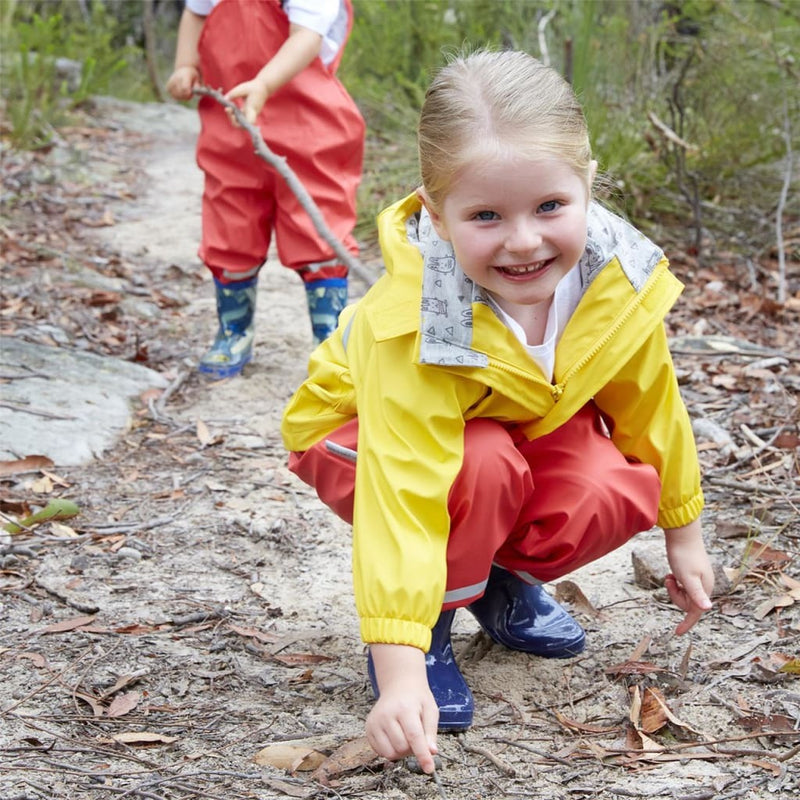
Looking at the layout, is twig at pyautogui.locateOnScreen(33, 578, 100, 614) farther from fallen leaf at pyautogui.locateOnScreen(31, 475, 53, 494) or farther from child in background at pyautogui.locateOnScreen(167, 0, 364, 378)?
child in background at pyautogui.locateOnScreen(167, 0, 364, 378)

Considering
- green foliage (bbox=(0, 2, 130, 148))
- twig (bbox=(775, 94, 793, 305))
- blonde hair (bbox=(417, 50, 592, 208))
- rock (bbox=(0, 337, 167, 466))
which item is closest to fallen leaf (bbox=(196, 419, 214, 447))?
rock (bbox=(0, 337, 167, 466))

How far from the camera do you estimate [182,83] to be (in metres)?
3.26

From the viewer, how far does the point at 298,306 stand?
4547 mm

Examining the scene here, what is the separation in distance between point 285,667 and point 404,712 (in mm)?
623

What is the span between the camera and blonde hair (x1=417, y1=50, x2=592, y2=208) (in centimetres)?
153

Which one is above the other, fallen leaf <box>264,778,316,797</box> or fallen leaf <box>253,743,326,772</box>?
fallen leaf <box>264,778,316,797</box>

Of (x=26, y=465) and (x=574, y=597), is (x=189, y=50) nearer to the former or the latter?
(x=26, y=465)

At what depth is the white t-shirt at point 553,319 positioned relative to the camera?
170 centimetres

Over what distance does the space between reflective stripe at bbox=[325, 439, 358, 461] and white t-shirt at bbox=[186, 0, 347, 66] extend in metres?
1.73

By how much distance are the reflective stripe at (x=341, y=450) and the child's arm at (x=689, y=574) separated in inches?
22.2

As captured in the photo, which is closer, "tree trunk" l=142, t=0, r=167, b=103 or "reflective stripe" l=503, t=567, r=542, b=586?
"reflective stripe" l=503, t=567, r=542, b=586

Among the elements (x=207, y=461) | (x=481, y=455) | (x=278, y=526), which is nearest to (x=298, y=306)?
(x=207, y=461)

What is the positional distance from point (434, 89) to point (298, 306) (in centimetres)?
295

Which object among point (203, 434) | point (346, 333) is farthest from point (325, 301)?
point (346, 333)
